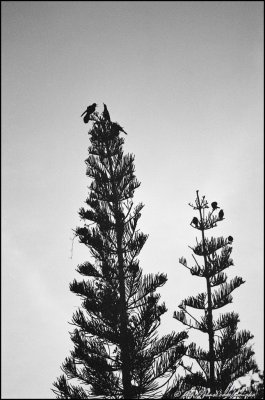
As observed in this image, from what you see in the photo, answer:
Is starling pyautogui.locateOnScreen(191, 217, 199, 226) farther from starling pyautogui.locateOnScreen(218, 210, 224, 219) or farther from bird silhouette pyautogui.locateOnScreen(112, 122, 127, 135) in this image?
bird silhouette pyautogui.locateOnScreen(112, 122, 127, 135)

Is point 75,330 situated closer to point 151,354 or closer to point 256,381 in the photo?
point 151,354

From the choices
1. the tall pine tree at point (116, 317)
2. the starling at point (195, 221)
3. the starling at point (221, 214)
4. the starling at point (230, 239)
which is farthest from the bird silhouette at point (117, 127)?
the starling at point (230, 239)

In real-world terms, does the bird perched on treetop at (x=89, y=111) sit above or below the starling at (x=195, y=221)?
above

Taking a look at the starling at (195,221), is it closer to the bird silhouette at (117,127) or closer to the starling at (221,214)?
the starling at (221,214)

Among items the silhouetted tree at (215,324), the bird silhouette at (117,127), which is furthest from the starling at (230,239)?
the bird silhouette at (117,127)

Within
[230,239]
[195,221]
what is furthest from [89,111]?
[230,239]

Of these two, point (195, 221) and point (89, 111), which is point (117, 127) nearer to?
point (89, 111)

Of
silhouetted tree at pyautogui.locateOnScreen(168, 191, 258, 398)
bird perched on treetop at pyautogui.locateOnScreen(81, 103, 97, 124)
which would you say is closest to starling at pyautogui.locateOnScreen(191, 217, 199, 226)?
silhouetted tree at pyautogui.locateOnScreen(168, 191, 258, 398)

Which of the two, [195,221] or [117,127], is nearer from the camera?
[117,127]

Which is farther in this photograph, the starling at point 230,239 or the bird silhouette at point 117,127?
the starling at point 230,239

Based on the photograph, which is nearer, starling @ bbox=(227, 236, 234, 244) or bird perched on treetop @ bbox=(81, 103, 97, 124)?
bird perched on treetop @ bbox=(81, 103, 97, 124)

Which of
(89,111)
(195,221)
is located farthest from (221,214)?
(89,111)

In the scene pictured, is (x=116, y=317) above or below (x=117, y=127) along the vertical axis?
below

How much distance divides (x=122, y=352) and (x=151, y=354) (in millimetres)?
609
